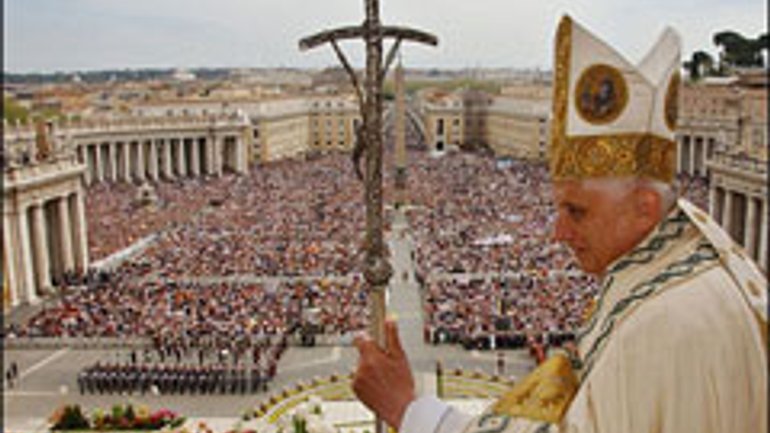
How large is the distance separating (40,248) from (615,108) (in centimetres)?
3735

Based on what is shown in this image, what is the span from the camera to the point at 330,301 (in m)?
31.3

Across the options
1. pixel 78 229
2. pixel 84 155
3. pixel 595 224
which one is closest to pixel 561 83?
pixel 595 224

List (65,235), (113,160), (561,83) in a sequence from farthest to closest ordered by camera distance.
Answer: (113,160), (65,235), (561,83)

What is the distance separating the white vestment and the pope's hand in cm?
86

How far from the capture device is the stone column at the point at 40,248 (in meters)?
35.7

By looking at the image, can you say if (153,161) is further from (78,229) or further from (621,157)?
(621,157)

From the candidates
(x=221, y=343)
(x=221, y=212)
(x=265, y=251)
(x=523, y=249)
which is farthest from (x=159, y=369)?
(x=221, y=212)

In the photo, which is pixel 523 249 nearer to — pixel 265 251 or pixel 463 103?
pixel 265 251

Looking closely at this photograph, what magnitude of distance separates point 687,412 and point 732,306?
13.9 inches

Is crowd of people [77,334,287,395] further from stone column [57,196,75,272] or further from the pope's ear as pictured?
the pope's ear

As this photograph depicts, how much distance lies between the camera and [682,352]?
2.22 metres

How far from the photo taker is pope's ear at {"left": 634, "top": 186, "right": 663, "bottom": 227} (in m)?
2.71

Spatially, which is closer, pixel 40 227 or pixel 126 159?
pixel 40 227

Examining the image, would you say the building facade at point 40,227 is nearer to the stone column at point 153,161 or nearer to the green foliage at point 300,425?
the green foliage at point 300,425
